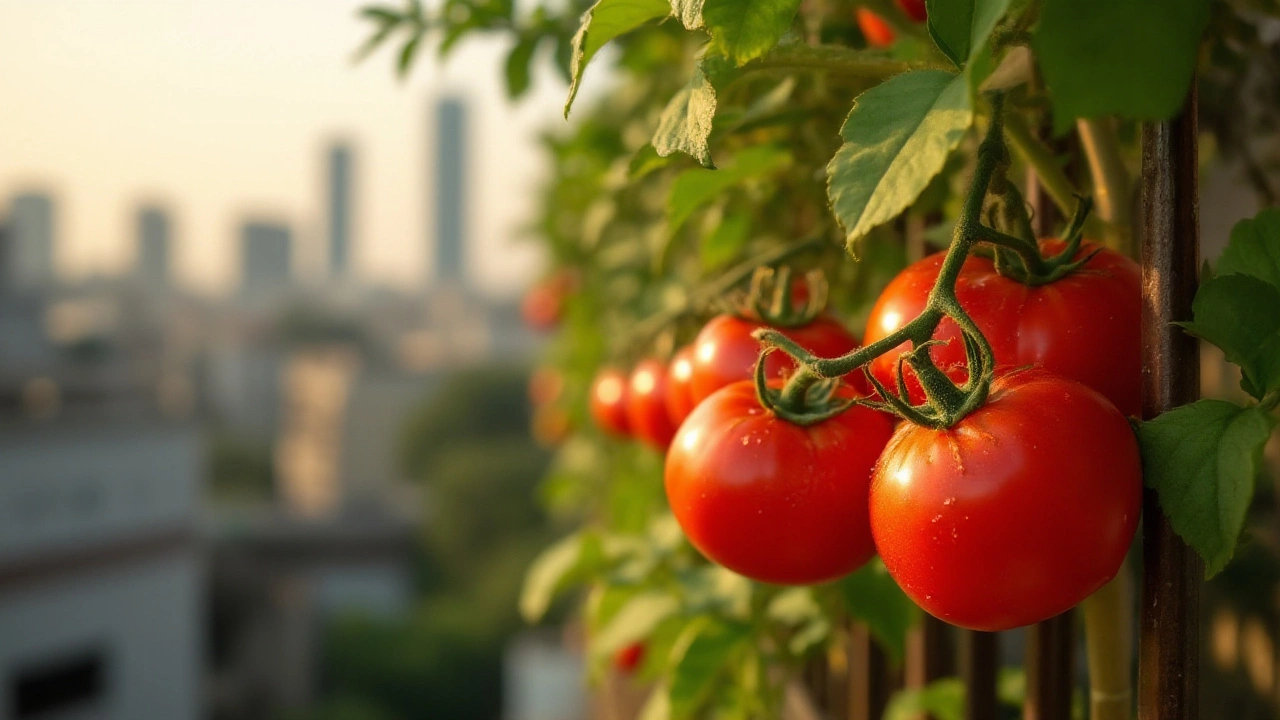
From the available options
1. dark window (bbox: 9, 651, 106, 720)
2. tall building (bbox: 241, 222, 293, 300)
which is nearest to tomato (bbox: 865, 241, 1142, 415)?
dark window (bbox: 9, 651, 106, 720)

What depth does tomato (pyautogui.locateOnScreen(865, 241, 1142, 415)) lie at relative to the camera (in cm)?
47

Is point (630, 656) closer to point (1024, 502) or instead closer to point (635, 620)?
point (635, 620)

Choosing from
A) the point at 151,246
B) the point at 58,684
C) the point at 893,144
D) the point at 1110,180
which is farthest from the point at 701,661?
the point at 151,246

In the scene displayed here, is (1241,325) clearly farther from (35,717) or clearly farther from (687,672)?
(35,717)

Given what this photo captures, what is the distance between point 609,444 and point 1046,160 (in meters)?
2.13

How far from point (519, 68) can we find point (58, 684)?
12.9 metres

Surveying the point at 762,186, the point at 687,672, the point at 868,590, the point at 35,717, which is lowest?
the point at 35,717

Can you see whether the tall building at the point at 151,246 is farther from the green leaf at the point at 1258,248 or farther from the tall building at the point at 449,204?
the green leaf at the point at 1258,248

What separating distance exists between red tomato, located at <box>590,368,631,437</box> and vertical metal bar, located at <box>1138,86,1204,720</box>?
0.85 m

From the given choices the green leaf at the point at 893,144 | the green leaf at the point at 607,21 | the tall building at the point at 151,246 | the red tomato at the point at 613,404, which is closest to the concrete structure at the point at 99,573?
the red tomato at the point at 613,404

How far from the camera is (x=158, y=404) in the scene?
13.7 m

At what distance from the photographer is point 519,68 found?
106 cm

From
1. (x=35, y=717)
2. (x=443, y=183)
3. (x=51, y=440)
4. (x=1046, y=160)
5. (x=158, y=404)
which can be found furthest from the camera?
(x=443, y=183)

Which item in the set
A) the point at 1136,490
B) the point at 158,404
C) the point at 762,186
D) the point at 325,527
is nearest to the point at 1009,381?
the point at 1136,490
